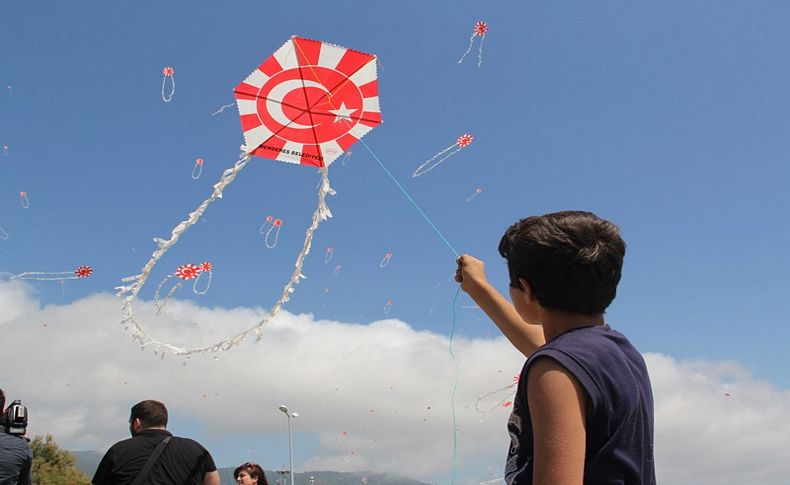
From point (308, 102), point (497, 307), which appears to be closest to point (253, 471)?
point (308, 102)

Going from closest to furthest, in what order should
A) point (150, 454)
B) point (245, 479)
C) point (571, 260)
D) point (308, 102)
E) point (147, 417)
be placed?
point (571, 260) → point (150, 454) → point (147, 417) → point (245, 479) → point (308, 102)

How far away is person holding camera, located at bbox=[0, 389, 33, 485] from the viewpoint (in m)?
5.02

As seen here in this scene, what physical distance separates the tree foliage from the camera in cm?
3484

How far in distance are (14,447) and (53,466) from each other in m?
37.0

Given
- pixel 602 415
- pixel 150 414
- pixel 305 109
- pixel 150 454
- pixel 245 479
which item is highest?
pixel 305 109

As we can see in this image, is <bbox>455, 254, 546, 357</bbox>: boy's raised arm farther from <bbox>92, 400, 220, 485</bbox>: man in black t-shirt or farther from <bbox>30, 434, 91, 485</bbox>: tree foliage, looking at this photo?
<bbox>30, 434, 91, 485</bbox>: tree foliage

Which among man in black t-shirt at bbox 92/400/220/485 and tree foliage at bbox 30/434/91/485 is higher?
tree foliage at bbox 30/434/91/485

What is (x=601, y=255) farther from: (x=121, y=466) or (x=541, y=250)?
(x=121, y=466)

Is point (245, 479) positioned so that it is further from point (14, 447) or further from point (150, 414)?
point (14, 447)

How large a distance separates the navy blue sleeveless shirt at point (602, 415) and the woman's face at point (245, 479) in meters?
5.78

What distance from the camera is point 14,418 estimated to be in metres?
5.14

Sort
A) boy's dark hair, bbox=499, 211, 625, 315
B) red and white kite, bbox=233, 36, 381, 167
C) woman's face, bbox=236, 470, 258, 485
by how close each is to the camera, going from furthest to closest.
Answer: red and white kite, bbox=233, 36, 381, 167 < woman's face, bbox=236, 470, 258, 485 < boy's dark hair, bbox=499, 211, 625, 315

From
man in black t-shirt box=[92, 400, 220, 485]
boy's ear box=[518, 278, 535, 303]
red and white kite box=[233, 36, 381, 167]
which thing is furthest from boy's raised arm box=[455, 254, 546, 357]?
red and white kite box=[233, 36, 381, 167]

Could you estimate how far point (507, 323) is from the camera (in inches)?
85.6
